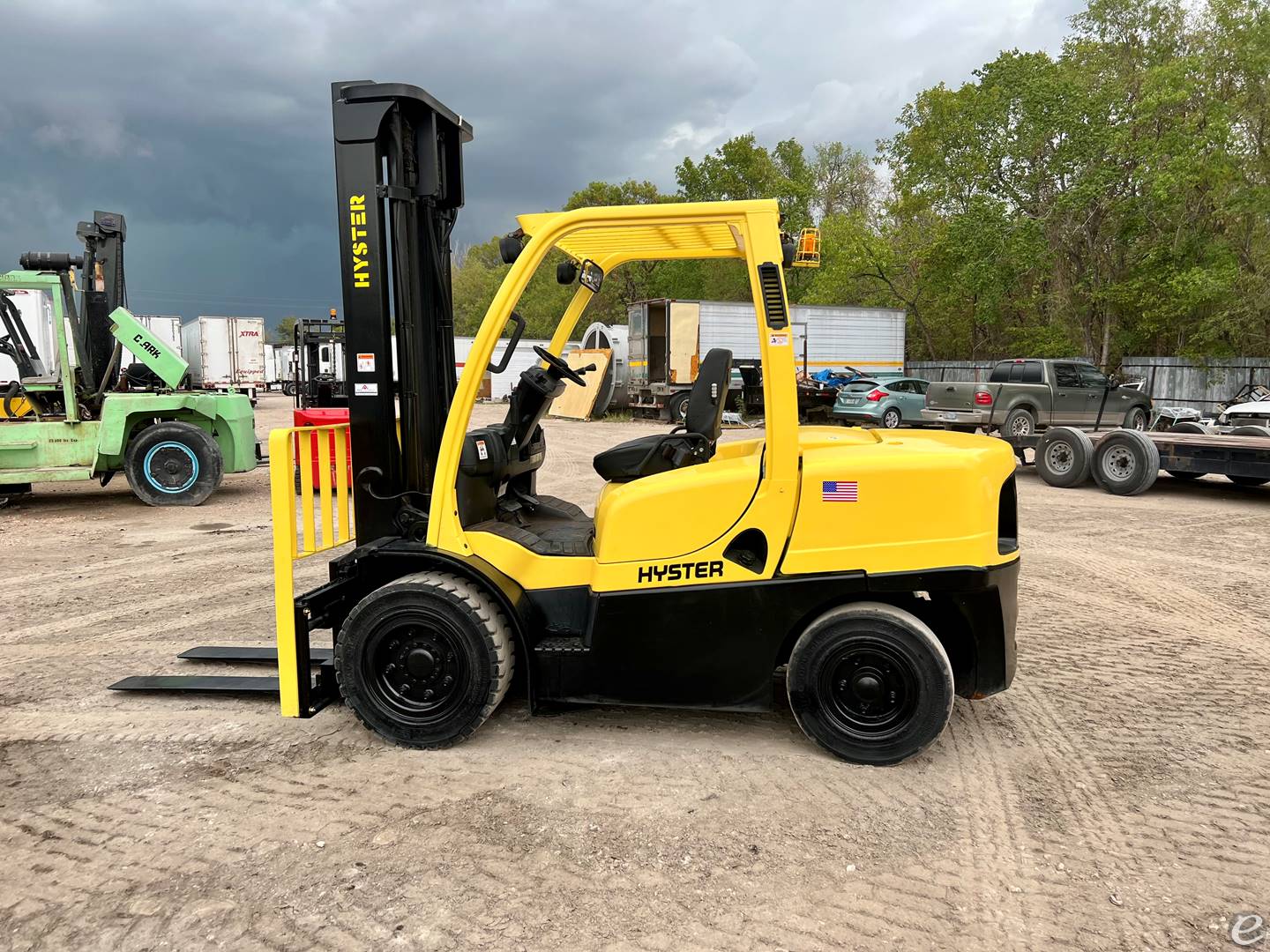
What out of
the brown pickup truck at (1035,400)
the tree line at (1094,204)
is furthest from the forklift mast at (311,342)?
the brown pickup truck at (1035,400)

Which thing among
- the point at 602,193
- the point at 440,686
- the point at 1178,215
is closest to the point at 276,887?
the point at 440,686

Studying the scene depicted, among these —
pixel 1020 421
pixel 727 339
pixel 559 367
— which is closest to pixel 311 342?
pixel 727 339

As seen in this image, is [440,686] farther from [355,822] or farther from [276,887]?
[276,887]

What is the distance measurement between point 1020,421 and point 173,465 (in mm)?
15260

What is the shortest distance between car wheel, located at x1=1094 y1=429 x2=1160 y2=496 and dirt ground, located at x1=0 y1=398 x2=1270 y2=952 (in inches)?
279

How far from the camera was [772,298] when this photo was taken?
3.63 m

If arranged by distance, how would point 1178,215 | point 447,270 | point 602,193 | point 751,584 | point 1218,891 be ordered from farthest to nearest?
point 602,193
point 1178,215
point 447,270
point 751,584
point 1218,891

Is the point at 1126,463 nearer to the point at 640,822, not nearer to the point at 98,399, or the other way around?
the point at 640,822

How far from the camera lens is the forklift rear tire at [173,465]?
36.0ft

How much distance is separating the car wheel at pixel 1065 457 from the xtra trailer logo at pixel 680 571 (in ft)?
36.3

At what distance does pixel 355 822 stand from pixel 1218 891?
10.4 ft

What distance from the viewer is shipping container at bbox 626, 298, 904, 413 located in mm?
25953

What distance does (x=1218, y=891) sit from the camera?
295 centimetres

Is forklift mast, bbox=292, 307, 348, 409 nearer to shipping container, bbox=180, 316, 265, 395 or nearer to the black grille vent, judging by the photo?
shipping container, bbox=180, 316, 265, 395
